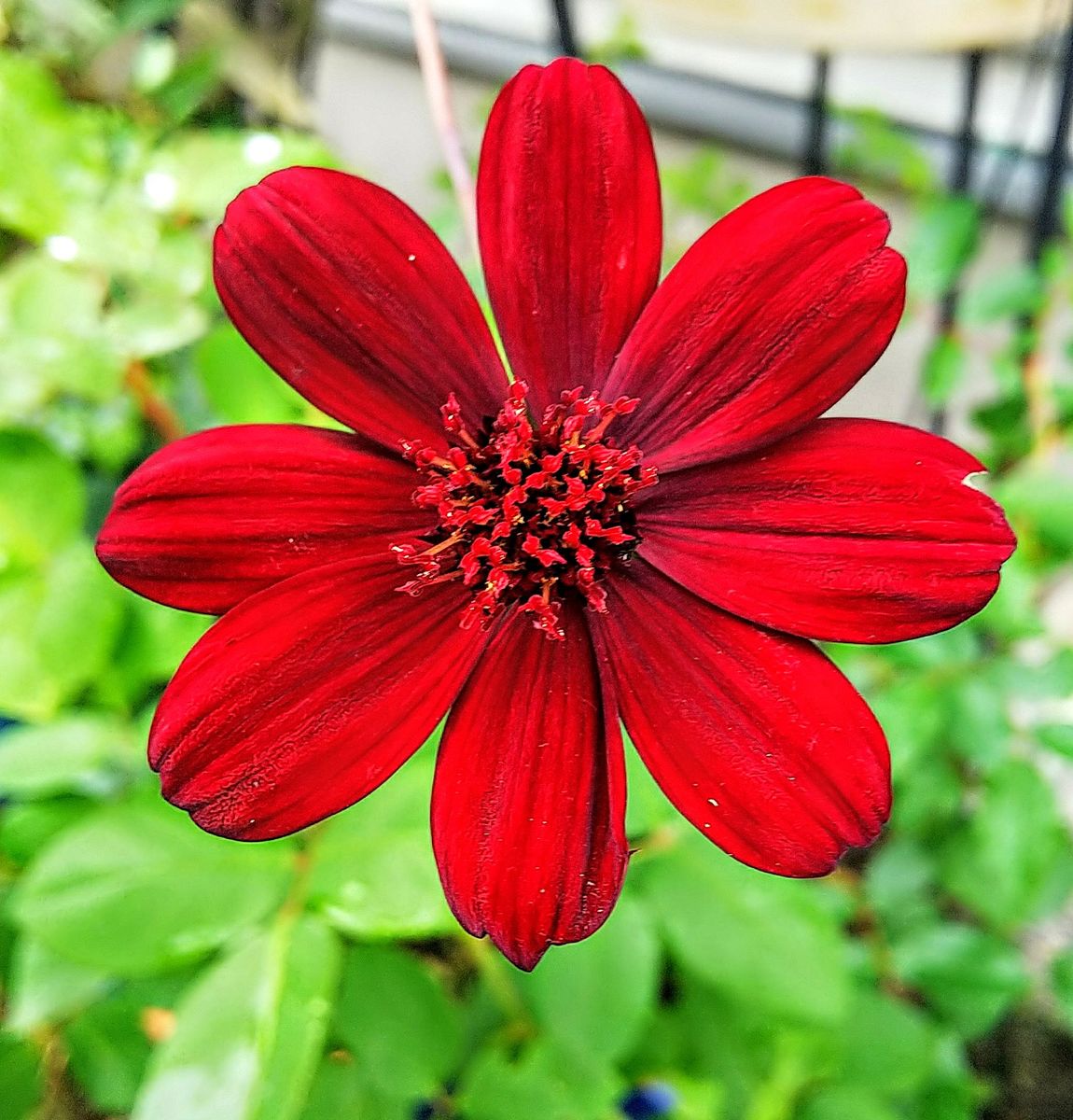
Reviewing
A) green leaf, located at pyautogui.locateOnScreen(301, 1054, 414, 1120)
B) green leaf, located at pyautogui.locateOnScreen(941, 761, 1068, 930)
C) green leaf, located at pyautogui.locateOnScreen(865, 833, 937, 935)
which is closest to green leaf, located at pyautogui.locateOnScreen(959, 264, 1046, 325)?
green leaf, located at pyautogui.locateOnScreen(941, 761, 1068, 930)

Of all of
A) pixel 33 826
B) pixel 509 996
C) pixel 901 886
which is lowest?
pixel 901 886

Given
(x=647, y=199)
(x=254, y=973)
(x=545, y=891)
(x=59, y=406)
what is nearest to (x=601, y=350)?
(x=647, y=199)

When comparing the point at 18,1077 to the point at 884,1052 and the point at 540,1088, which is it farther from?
the point at 884,1052

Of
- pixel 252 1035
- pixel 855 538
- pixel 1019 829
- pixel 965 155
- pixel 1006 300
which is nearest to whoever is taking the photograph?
pixel 855 538

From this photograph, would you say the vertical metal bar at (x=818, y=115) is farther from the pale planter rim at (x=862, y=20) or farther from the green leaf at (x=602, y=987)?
the green leaf at (x=602, y=987)

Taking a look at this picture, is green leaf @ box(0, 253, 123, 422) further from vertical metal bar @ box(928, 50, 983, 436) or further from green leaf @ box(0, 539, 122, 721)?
vertical metal bar @ box(928, 50, 983, 436)

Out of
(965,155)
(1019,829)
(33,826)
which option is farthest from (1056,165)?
(33,826)

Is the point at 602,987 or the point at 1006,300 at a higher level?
the point at 1006,300
